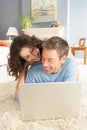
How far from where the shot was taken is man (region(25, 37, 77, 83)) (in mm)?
1155

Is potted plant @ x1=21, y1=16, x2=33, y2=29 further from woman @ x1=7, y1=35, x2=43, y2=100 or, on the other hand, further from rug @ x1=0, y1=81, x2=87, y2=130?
rug @ x1=0, y1=81, x2=87, y2=130

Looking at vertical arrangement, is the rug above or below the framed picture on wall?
below

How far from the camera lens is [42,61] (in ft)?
3.94

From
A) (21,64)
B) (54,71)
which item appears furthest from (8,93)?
(54,71)

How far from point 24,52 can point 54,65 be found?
0.31 m

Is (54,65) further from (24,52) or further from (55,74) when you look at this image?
(24,52)

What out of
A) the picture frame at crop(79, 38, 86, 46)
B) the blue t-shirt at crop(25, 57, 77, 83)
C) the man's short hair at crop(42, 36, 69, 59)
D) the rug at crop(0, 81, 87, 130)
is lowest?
the rug at crop(0, 81, 87, 130)

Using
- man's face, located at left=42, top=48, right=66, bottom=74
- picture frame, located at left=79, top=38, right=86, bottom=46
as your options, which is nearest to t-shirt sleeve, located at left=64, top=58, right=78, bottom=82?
man's face, located at left=42, top=48, right=66, bottom=74

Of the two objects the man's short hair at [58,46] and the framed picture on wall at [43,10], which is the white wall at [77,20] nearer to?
the framed picture on wall at [43,10]

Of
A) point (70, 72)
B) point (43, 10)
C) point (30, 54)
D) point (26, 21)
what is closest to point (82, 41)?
point (43, 10)

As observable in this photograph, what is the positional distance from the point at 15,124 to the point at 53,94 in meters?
0.24

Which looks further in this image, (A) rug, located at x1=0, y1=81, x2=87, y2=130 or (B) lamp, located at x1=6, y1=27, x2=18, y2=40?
(B) lamp, located at x1=6, y1=27, x2=18, y2=40

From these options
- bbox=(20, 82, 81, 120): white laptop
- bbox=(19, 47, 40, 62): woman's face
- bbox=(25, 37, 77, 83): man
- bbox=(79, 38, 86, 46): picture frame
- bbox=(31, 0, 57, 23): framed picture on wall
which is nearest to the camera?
bbox=(20, 82, 81, 120): white laptop

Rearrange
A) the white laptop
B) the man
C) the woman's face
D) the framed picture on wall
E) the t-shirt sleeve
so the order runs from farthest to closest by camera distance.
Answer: the framed picture on wall, the woman's face, the t-shirt sleeve, the man, the white laptop
